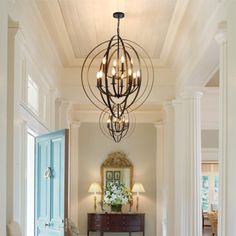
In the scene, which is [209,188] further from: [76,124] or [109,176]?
[76,124]

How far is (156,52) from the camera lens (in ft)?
26.7

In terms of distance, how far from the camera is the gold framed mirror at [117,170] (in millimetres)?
12398

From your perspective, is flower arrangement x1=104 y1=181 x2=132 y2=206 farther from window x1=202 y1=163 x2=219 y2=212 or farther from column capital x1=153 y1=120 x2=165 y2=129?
window x1=202 y1=163 x2=219 y2=212

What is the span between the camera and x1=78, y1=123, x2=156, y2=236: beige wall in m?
12.3

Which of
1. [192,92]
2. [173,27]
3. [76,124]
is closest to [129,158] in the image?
[76,124]

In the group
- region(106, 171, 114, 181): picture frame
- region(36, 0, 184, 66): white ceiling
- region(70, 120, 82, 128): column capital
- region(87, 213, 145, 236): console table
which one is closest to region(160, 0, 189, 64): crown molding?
region(36, 0, 184, 66): white ceiling

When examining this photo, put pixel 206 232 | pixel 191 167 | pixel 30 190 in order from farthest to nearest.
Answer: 1. pixel 206 232
2. pixel 191 167
3. pixel 30 190

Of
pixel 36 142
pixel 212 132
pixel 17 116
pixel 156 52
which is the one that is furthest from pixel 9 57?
pixel 212 132

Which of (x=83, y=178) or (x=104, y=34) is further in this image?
(x=83, y=178)

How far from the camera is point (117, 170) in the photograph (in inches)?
492

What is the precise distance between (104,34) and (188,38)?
1.31 metres

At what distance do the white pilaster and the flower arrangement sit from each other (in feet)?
2.44
